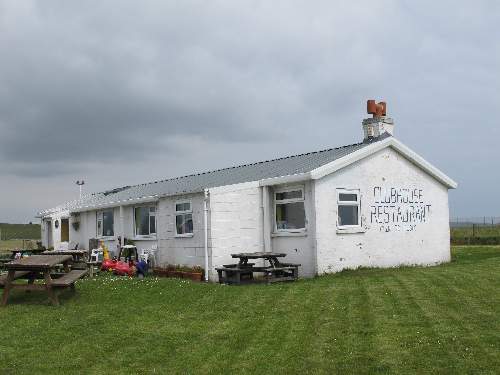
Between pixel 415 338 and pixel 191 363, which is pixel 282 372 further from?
pixel 415 338

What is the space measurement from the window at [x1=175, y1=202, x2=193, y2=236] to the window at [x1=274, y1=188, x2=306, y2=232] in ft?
8.22

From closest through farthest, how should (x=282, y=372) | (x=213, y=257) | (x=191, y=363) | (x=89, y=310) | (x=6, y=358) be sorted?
(x=282, y=372) < (x=191, y=363) < (x=6, y=358) < (x=89, y=310) < (x=213, y=257)

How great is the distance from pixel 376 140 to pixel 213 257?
6.55 meters

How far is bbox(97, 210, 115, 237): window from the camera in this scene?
2373 centimetres

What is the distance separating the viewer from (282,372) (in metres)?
6.39

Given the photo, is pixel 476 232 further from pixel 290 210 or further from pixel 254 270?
pixel 254 270

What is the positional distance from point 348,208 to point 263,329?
922 cm

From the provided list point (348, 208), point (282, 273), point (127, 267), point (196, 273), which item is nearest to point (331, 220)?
point (348, 208)

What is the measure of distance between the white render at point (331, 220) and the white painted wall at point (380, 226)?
0.03 meters

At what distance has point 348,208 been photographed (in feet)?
56.7

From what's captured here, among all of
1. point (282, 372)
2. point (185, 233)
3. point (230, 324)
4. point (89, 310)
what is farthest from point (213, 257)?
point (282, 372)

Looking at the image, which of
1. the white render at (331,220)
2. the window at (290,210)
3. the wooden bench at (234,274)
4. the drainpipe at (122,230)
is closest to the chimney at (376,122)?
the white render at (331,220)

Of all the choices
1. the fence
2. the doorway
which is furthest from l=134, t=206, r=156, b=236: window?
the fence

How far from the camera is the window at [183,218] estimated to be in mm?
17375
